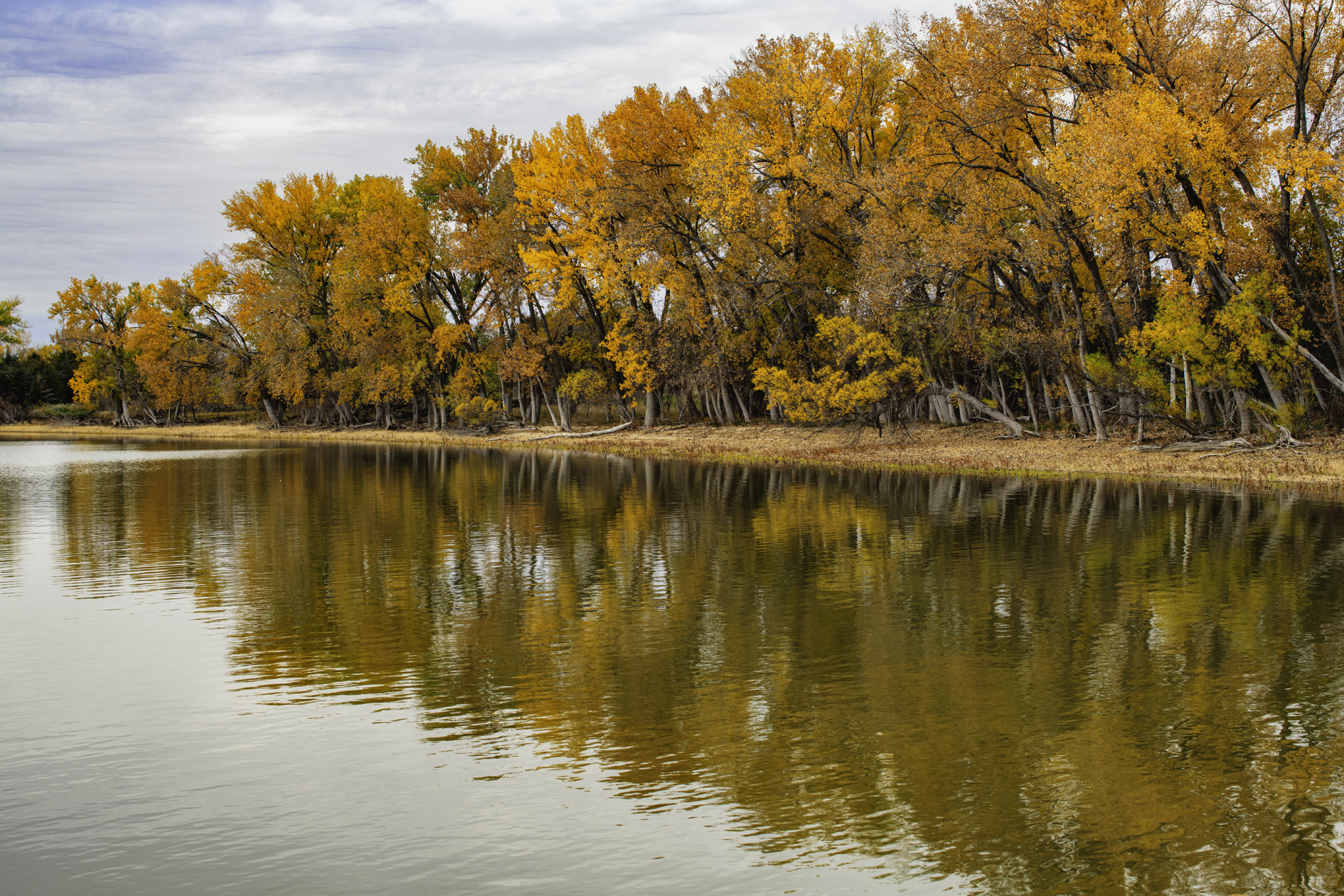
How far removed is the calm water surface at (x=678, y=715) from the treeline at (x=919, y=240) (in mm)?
13699

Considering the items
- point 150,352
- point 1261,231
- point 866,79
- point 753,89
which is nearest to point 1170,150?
point 1261,231

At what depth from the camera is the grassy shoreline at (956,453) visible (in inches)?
1065

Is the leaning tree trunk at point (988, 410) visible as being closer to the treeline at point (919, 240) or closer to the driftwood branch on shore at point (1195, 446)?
the treeline at point (919, 240)

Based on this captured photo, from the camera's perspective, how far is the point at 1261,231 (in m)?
29.6

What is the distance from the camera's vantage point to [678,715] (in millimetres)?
8414

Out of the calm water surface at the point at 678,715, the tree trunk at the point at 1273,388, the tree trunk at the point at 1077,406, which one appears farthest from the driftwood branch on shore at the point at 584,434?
the calm water surface at the point at 678,715

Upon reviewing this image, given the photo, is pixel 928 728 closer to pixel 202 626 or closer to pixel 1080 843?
pixel 1080 843

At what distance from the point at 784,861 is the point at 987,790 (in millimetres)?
1725

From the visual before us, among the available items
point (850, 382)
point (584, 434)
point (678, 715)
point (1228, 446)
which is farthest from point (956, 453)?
point (678, 715)

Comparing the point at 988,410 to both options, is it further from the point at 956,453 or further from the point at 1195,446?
the point at 1195,446

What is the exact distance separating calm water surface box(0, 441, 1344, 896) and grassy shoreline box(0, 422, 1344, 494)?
10000mm

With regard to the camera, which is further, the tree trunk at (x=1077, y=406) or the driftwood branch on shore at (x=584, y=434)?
the driftwood branch on shore at (x=584, y=434)

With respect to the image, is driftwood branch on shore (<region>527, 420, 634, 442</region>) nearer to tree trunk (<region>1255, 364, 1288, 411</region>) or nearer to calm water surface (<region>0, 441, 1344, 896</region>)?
tree trunk (<region>1255, 364, 1288, 411</region>)

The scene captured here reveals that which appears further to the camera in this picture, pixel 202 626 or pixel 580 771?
pixel 202 626
